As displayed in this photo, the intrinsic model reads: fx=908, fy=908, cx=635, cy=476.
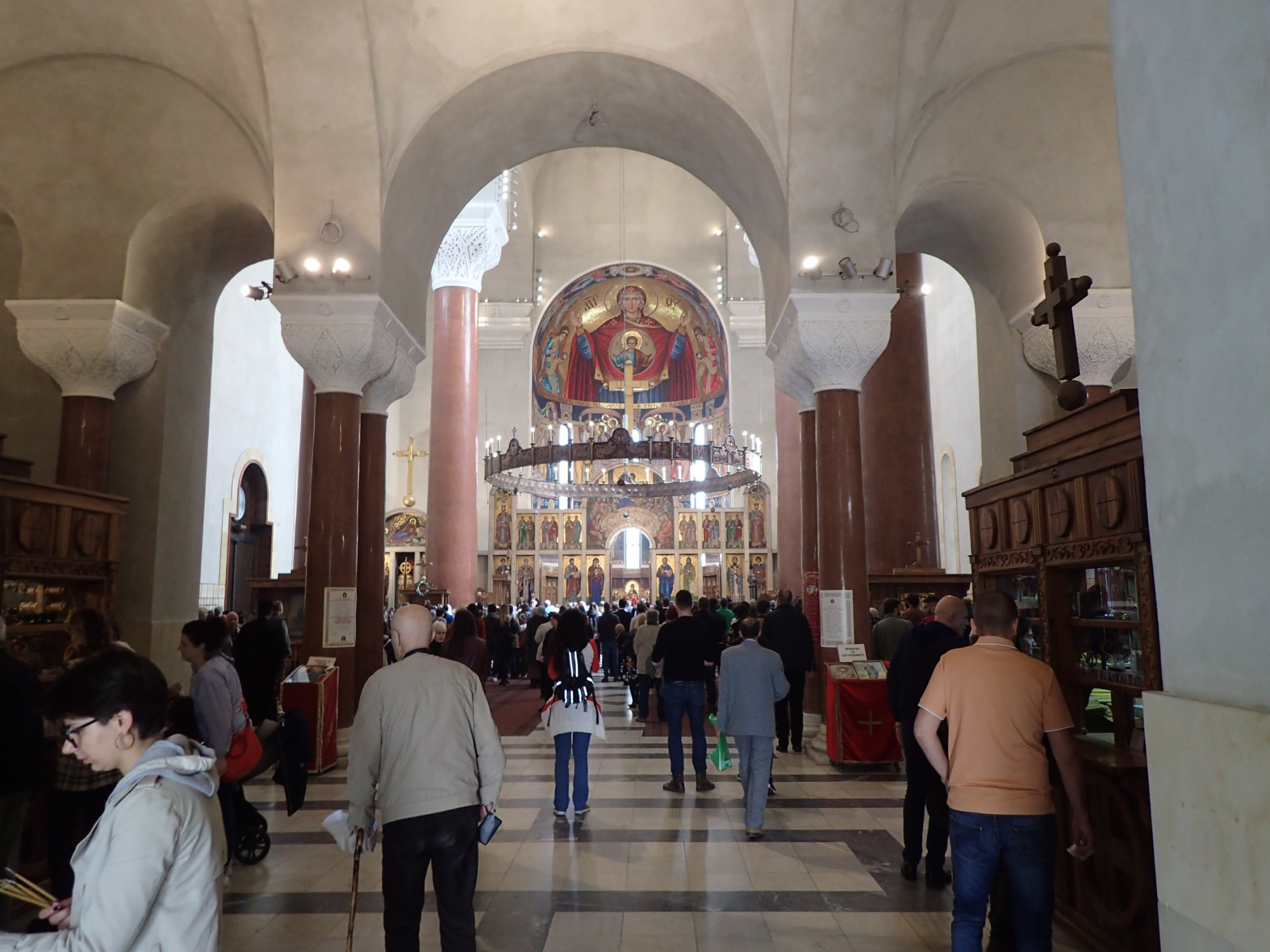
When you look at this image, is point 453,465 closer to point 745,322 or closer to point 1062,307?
point 745,322

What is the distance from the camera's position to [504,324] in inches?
1027

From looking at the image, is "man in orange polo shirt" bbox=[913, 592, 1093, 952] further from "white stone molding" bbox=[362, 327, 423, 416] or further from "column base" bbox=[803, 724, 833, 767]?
"white stone molding" bbox=[362, 327, 423, 416]

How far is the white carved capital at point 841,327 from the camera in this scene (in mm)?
8312

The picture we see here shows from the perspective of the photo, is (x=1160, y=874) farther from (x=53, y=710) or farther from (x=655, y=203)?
(x=655, y=203)

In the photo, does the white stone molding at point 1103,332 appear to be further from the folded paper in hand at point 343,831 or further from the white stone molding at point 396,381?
the folded paper in hand at point 343,831

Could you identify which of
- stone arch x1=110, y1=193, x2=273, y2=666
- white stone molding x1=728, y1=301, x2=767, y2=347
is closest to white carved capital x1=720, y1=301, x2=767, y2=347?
white stone molding x1=728, y1=301, x2=767, y2=347

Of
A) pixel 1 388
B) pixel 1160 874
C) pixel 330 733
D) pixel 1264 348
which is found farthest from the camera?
pixel 1 388

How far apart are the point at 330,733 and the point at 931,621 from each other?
540cm

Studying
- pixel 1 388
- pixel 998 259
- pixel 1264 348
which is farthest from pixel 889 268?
pixel 1 388

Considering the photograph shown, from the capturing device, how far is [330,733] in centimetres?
776

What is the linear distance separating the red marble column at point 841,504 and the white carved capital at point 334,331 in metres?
4.23

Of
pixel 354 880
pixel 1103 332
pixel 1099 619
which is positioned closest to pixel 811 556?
pixel 1103 332

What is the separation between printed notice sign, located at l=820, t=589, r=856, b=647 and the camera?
817cm

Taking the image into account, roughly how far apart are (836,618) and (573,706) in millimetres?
3377
